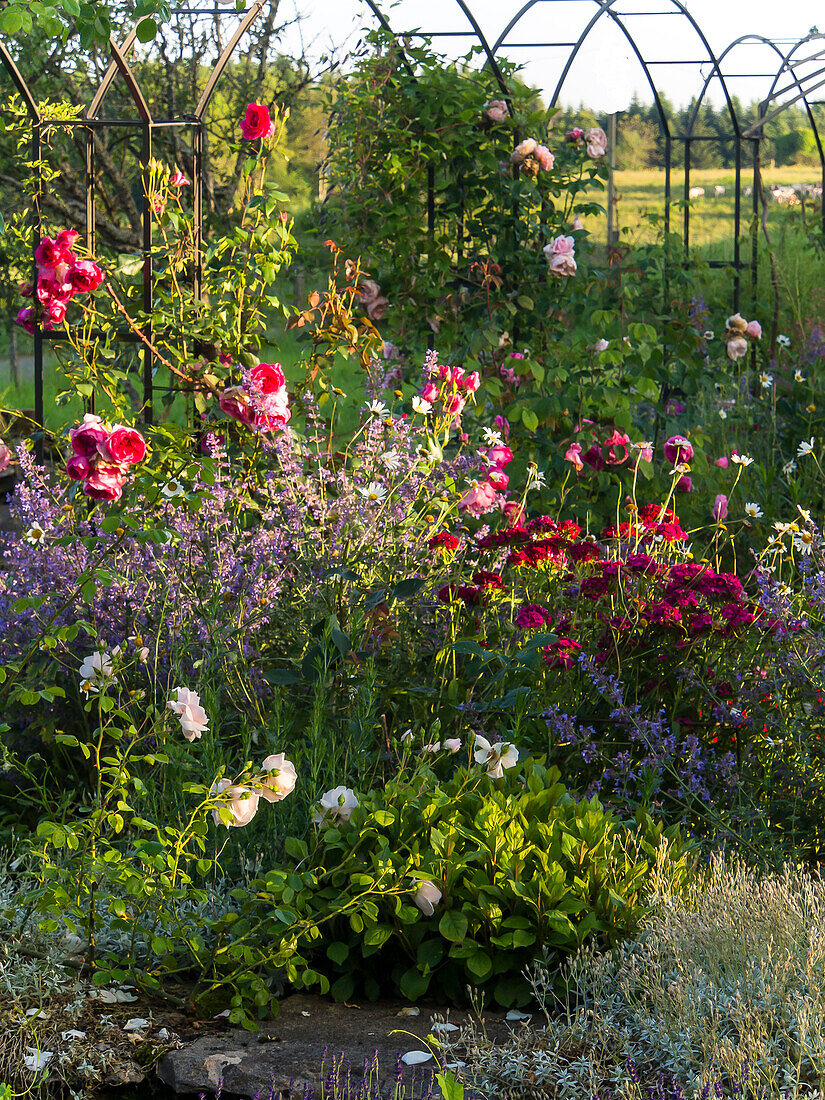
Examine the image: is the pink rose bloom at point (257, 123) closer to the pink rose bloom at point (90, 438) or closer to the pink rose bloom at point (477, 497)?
the pink rose bloom at point (90, 438)

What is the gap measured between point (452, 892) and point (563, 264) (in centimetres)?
292

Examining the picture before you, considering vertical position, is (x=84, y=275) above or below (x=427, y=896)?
above

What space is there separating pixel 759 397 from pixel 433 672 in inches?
136

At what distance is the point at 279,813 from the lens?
8.19ft

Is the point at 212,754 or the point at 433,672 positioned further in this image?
the point at 433,672

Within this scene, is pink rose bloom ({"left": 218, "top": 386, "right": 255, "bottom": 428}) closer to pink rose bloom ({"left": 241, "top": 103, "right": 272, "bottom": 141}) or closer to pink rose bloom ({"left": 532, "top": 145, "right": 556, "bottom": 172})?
pink rose bloom ({"left": 241, "top": 103, "right": 272, "bottom": 141})

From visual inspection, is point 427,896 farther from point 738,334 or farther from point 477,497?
point 738,334

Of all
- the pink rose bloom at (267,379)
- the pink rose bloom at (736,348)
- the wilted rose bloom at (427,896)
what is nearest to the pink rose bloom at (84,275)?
the pink rose bloom at (267,379)

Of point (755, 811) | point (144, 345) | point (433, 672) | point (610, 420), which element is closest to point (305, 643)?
point (433, 672)

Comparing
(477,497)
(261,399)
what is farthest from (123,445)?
(477,497)

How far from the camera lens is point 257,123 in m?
3.53

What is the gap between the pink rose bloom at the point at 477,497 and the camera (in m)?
3.02

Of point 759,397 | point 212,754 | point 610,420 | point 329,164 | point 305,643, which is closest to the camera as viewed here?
point 212,754

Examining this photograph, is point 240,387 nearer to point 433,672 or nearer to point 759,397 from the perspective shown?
point 433,672
